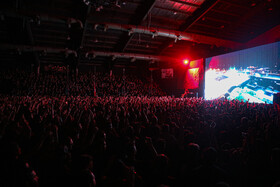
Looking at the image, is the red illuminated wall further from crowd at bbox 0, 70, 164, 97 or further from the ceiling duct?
crowd at bbox 0, 70, 164, 97

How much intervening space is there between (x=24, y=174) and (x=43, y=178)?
0.42 metres

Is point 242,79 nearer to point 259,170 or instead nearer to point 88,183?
point 259,170

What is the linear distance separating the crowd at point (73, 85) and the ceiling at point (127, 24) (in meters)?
2.51

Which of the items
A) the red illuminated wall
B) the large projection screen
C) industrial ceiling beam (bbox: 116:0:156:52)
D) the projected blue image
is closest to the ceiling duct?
industrial ceiling beam (bbox: 116:0:156:52)

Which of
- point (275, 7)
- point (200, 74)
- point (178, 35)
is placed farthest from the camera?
point (200, 74)

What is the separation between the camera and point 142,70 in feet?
80.7

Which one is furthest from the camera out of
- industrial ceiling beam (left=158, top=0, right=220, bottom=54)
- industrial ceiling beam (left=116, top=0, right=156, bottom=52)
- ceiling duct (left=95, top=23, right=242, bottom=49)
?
ceiling duct (left=95, top=23, right=242, bottom=49)

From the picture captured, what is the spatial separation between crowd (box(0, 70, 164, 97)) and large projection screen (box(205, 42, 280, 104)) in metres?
6.46

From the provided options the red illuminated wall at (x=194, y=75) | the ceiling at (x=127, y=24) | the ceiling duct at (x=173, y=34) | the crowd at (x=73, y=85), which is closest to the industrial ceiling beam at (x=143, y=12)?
the ceiling at (x=127, y=24)

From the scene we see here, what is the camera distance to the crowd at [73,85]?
15.4 m

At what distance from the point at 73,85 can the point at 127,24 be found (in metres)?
7.90

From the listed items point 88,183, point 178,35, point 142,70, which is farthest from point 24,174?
point 142,70

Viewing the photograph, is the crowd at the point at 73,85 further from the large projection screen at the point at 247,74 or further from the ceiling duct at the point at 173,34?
the large projection screen at the point at 247,74

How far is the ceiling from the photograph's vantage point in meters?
11.2
